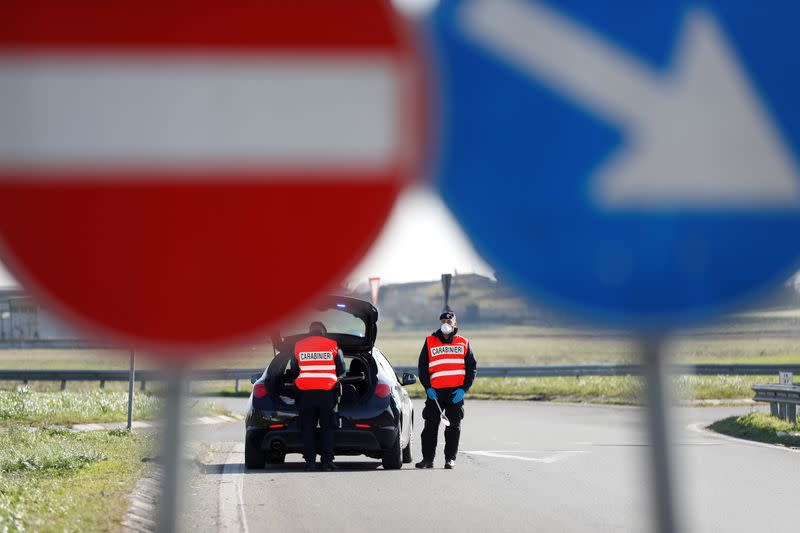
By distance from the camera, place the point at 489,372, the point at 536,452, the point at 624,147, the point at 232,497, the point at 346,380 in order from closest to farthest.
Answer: the point at 624,147
the point at 232,497
the point at 346,380
the point at 536,452
the point at 489,372

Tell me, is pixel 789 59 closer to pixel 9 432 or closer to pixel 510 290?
pixel 510 290

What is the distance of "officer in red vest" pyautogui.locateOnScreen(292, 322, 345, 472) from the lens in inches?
497

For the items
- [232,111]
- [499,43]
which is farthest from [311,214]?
[499,43]

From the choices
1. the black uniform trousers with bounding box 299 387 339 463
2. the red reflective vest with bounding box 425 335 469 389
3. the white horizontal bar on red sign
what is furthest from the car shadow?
the white horizontal bar on red sign

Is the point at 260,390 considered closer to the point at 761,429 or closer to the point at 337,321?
the point at 337,321

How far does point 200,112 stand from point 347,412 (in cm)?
1110

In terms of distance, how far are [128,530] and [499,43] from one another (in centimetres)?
694

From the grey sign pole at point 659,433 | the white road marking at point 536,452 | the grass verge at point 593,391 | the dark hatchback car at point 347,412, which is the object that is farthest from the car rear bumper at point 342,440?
the grass verge at point 593,391

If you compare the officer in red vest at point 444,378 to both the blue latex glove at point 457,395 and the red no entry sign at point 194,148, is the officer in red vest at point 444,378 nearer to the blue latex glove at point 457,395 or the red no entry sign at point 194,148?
the blue latex glove at point 457,395

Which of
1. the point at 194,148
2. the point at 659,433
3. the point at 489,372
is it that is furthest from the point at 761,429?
the point at 194,148

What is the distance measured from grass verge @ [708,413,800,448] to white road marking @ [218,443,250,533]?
7689mm

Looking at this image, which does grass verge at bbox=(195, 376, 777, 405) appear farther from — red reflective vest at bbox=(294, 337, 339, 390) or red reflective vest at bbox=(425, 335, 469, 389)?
red reflective vest at bbox=(294, 337, 339, 390)

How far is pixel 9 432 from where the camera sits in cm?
1686

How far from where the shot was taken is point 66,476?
Result: 11398mm
